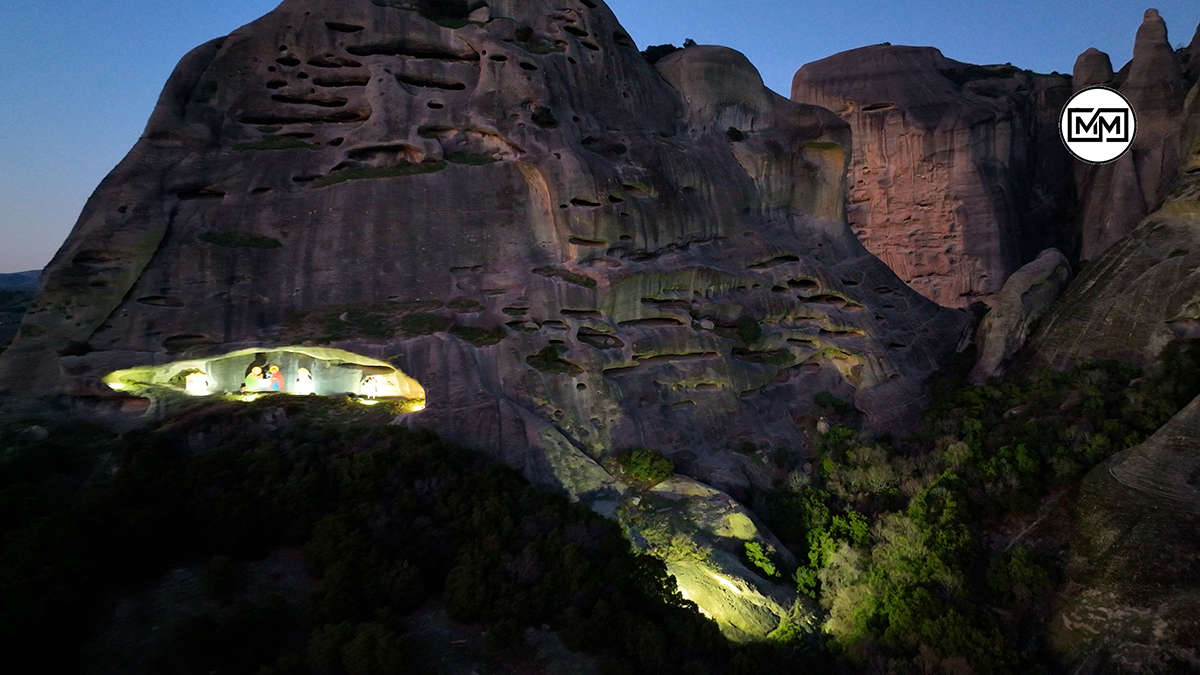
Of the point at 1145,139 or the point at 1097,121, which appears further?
the point at 1145,139

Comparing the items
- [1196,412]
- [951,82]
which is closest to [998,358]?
[1196,412]

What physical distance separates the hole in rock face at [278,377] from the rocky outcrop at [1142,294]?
21.4 meters

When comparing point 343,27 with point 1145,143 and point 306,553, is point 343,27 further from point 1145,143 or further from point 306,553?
point 1145,143

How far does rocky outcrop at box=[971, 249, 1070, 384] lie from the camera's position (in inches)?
837

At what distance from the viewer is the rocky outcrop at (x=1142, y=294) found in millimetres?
17719

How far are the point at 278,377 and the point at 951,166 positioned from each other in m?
36.9

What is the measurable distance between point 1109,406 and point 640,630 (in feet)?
51.0

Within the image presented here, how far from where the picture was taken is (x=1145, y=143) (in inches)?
1083

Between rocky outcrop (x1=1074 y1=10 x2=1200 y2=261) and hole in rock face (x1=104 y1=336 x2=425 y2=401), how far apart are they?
3172 cm

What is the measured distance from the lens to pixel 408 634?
10.4 metres

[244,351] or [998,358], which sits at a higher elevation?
[244,351]

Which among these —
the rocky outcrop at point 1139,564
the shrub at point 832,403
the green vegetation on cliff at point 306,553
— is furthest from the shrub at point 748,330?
the rocky outcrop at point 1139,564

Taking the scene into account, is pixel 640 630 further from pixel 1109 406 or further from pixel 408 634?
pixel 1109 406

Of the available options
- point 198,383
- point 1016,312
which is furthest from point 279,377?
point 1016,312
